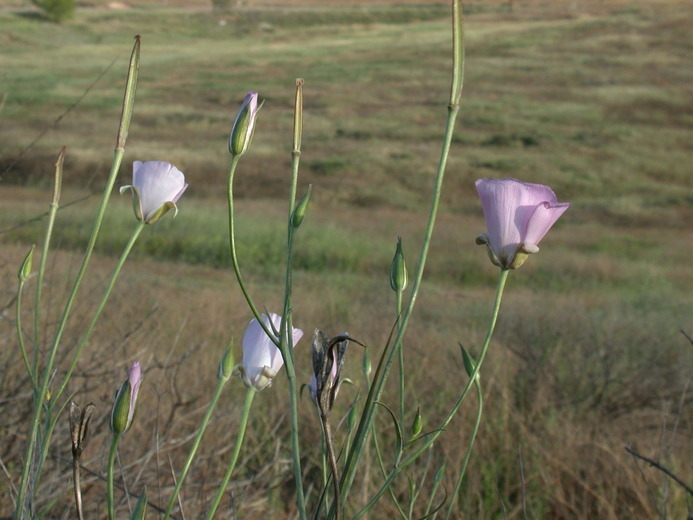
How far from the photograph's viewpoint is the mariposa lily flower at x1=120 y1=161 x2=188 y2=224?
767 mm

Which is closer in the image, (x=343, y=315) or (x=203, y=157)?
(x=343, y=315)

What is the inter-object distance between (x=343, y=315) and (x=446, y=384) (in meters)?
2.53

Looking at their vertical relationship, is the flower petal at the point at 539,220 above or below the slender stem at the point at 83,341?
above

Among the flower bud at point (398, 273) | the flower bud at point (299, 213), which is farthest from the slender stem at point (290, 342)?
the flower bud at point (398, 273)

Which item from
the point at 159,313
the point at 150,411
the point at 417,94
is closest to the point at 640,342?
the point at 159,313

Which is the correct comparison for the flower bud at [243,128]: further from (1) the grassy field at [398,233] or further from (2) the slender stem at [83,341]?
(1) the grassy field at [398,233]

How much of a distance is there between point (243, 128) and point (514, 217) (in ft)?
0.78

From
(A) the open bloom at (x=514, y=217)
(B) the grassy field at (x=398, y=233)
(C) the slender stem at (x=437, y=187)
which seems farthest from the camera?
(B) the grassy field at (x=398, y=233)

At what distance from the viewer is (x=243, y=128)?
707mm

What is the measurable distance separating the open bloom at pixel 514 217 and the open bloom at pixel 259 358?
7.6 inches

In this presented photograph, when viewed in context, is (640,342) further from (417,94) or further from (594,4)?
(594,4)

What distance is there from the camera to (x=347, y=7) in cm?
5378

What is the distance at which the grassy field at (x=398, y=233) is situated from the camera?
2.68 metres

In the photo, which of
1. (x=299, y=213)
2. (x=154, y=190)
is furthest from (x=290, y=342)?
(x=154, y=190)
